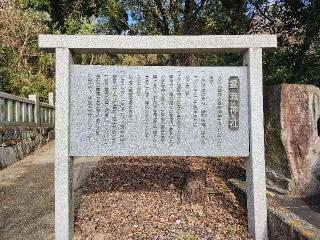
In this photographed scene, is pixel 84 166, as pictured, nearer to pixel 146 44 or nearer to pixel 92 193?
pixel 92 193

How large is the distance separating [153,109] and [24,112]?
6.99 m

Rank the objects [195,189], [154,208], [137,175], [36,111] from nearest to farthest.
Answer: [154,208]
[195,189]
[137,175]
[36,111]

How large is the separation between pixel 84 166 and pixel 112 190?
2.15 metres

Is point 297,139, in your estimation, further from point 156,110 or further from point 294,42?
point 294,42

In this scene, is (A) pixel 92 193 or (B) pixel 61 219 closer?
(B) pixel 61 219

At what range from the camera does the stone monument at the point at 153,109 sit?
14.2ft

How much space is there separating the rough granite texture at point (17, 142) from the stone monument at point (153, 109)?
4.47m

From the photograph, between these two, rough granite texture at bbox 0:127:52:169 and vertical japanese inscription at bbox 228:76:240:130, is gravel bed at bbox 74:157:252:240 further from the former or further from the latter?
rough granite texture at bbox 0:127:52:169

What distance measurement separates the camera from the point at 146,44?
434 cm

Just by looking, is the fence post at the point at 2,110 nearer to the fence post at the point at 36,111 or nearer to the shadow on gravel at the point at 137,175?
the shadow on gravel at the point at 137,175

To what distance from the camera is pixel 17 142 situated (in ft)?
30.9

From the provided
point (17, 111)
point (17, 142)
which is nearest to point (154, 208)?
point (17, 142)

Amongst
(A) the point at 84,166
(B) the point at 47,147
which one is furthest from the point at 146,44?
(B) the point at 47,147

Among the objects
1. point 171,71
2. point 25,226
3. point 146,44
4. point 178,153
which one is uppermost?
point 146,44
